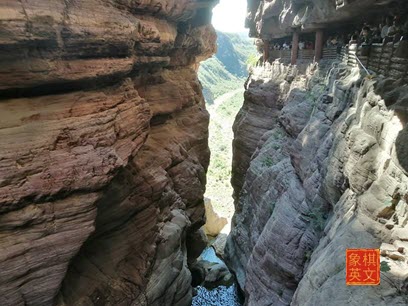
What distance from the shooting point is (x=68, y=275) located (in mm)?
9969

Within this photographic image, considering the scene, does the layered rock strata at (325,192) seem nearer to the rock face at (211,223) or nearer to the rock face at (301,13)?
the rock face at (301,13)

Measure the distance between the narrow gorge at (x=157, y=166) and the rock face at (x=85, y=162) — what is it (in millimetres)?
35

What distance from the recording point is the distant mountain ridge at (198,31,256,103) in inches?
4166

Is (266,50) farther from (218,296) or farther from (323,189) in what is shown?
(323,189)

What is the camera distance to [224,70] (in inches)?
4833

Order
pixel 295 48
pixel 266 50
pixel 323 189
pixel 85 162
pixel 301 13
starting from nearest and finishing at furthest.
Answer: pixel 85 162, pixel 323 189, pixel 301 13, pixel 295 48, pixel 266 50

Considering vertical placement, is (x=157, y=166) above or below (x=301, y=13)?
below

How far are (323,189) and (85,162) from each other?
6.32 m

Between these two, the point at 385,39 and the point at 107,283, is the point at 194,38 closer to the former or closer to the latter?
the point at 385,39

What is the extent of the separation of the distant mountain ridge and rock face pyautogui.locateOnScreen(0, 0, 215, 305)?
78651 mm

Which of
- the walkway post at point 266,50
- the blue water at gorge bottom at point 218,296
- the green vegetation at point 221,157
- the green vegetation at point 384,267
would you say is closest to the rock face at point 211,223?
the green vegetation at point 221,157

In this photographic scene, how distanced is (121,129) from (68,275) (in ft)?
13.5

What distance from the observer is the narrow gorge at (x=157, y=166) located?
7633 millimetres

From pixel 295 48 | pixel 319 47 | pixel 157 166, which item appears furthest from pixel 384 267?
pixel 295 48
